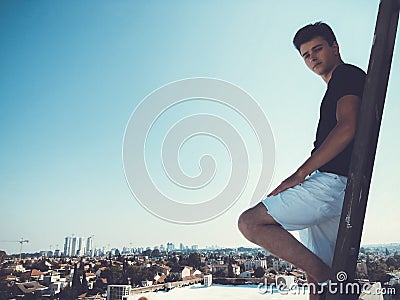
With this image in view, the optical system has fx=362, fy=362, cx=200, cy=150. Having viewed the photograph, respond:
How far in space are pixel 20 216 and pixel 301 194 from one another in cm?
332

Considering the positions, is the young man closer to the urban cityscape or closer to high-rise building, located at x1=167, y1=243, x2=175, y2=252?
the urban cityscape

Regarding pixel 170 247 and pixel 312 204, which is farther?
pixel 170 247

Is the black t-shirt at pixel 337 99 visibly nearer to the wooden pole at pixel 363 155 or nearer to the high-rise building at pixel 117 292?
the wooden pole at pixel 363 155

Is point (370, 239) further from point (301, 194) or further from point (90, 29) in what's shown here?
point (90, 29)

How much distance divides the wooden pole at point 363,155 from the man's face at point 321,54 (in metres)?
0.23

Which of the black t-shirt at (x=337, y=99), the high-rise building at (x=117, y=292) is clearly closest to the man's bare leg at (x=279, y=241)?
the black t-shirt at (x=337, y=99)

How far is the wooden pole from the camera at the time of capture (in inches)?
33.7

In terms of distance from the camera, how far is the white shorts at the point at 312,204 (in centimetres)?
96

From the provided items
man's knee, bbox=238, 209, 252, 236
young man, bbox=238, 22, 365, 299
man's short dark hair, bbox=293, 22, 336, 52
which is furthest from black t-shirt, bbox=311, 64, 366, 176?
man's knee, bbox=238, 209, 252, 236

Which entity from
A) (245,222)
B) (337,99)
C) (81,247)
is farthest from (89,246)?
(337,99)

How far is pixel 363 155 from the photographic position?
0.87 meters

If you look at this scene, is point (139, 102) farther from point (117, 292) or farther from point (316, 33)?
point (316, 33)
